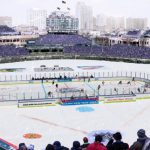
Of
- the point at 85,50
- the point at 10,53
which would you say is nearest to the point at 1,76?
the point at 10,53

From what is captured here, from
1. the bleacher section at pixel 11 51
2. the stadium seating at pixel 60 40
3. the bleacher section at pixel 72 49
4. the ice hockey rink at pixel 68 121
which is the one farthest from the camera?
the stadium seating at pixel 60 40

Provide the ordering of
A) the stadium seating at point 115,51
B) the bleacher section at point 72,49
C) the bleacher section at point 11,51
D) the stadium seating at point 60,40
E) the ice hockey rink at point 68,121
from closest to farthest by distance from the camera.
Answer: the ice hockey rink at point 68,121 → the stadium seating at point 115,51 → the bleacher section at point 11,51 → the bleacher section at point 72,49 → the stadium seating at point 60,40

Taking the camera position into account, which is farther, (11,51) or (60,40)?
(60,40)

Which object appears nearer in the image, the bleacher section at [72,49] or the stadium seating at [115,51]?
the stadium seating at [115,51]

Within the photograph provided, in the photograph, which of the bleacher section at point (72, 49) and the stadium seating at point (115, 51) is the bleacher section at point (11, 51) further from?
the stadium seating at point (115, 51)

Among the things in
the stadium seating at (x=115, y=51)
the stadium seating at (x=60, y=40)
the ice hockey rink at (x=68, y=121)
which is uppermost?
the stadium seating at (x=60, y=40)

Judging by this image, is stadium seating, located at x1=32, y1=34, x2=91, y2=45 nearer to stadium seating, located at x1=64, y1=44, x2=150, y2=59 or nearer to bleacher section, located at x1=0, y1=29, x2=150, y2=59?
bleacher section, located at x1=0, y1=29, x2=150, y2=59

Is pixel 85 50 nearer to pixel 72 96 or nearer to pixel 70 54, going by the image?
pixel 70 54

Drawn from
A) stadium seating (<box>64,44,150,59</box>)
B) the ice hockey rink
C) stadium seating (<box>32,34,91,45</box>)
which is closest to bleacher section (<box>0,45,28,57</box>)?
stadium seating (<box>32,34,91,45</box>)

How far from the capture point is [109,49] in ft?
271

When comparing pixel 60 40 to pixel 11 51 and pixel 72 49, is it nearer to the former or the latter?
pixel 72 49

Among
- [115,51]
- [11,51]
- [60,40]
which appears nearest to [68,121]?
[115,51]

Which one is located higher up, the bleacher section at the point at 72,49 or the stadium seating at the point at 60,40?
the stadium seating at the point at 60,40

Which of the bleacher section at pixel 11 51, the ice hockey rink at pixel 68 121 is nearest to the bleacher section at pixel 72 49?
the bleacher section at pixel 11 51
